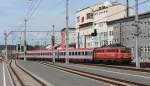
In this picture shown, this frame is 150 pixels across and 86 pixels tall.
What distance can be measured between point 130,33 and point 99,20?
2957 cm

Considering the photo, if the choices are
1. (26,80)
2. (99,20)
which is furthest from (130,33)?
(26,80)

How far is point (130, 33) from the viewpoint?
342 ft

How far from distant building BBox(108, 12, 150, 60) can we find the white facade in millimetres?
3470

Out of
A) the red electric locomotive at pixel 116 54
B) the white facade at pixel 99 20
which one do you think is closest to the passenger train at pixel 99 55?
the red electric locomotive at pixel 116 54

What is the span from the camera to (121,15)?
12975 centimetres

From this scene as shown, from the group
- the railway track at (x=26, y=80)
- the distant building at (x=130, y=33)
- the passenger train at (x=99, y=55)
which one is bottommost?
the railway track at (x=26, y=80)

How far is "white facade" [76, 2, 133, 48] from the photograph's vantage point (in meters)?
126

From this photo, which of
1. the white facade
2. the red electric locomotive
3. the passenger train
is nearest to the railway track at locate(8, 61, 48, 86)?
the red electric locomotive

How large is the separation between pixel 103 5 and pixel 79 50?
172 feet

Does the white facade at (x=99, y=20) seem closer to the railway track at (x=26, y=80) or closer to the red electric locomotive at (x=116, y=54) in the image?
A: the red electric locomotive at (x=116, y=54)

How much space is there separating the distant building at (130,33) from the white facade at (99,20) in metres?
3.47

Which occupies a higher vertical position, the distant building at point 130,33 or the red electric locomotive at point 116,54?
the distant building at point 130,33

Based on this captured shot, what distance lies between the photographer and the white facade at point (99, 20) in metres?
126

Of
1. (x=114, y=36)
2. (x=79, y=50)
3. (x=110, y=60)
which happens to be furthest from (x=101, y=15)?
(x=110, y=60)
